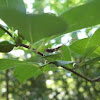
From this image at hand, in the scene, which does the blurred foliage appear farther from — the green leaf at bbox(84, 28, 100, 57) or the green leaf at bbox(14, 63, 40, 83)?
the green leaf at bbox(84, 28, 100, 57)

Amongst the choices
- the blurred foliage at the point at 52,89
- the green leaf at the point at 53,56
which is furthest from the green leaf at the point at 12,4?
the blurred foliage at the point at 52,89

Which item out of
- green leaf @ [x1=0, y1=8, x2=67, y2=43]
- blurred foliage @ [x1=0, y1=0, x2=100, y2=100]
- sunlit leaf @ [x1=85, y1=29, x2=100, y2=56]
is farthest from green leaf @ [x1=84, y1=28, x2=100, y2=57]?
blurred foliage @ [x1=0, y1=0, x2=100, y2=100]

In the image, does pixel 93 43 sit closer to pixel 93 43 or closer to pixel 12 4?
pixel 93 43

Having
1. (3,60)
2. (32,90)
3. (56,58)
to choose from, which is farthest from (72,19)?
(32,90)

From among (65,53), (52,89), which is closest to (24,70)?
(65,53)

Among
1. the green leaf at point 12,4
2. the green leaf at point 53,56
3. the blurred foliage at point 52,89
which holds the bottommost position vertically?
the green leaf at point 53,56

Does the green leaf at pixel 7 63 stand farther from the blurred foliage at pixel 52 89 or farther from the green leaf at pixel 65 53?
the blurred foliage at pixel 52 89

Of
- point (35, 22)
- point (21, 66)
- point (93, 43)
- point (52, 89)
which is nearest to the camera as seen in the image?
point (35, 22)
